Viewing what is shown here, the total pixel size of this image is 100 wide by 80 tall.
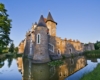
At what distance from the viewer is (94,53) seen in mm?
45469

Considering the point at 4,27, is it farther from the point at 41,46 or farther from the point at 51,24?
the point at 51,24

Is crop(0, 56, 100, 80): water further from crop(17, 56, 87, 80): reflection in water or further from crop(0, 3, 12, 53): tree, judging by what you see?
crop(0, 3, 12, 53): tree

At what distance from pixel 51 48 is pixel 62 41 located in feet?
21.7

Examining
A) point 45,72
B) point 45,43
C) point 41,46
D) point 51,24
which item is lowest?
point 45,72

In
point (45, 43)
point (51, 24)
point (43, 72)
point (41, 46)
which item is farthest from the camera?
point (51, 24)

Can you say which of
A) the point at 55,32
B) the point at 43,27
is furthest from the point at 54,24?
the point at 43,27

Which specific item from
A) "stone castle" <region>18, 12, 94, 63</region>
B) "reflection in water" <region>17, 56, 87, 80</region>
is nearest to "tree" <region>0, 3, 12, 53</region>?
"stone castle" <region>18, 12, 94, 63</region>

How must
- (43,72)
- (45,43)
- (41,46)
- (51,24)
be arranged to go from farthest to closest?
(51,24), (45,43), (41,46), (43,72)

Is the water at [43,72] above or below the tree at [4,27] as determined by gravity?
below

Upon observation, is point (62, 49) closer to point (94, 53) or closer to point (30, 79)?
point (94, 53)

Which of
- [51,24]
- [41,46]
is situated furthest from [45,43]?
[51,24]

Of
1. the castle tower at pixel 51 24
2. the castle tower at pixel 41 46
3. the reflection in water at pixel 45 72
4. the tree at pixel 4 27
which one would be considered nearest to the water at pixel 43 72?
the reflection in water at pixel 45 72

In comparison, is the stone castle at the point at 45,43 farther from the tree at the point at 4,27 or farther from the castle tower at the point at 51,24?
the tree at the point at 4,27

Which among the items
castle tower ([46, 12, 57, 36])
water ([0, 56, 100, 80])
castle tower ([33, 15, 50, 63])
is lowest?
water ([0, 56, 100, 80])
